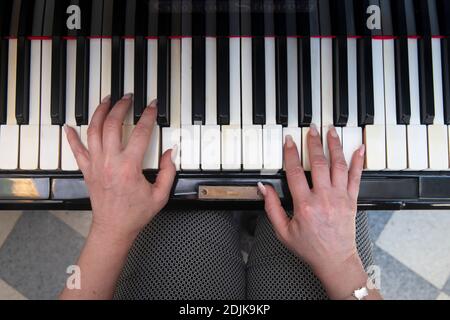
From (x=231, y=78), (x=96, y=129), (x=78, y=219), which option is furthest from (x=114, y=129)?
(x=78, y=219)

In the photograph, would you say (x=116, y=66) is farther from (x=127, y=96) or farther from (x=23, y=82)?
(x=23, y=82)

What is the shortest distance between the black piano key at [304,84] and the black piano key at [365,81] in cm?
10

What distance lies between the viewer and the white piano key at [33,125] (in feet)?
3.02

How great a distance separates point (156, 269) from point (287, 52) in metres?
0.56

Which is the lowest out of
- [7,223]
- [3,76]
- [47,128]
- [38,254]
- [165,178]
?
[38,254]

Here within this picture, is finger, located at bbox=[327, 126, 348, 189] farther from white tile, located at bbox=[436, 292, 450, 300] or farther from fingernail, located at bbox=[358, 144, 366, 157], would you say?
white tile, located at bbox=[436, 292, 450, 300]

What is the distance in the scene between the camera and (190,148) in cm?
91

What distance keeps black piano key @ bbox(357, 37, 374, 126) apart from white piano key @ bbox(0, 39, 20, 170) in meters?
0.68

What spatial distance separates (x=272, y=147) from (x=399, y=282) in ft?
2.70

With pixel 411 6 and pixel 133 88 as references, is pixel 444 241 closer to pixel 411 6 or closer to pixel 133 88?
pixel 411 6

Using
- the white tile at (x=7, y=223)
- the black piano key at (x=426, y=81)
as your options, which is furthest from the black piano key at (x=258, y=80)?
the white tile at (x=7, y=223)

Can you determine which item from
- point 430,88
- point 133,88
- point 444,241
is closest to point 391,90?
point 430,88

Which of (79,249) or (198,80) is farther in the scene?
(79,249)
